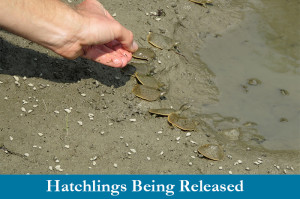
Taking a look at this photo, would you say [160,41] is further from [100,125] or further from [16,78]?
[16,78]

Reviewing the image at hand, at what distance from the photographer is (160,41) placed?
225 inches

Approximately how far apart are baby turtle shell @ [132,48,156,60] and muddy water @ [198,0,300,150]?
897mm

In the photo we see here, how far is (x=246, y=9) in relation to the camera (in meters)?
7.02

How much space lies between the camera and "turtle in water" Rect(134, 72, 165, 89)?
514 centimetres

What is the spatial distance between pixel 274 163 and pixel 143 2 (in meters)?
2.95

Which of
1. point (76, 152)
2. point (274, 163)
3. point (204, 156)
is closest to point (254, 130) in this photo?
point (274, 163)

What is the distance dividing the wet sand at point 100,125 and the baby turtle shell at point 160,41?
0.10 metres

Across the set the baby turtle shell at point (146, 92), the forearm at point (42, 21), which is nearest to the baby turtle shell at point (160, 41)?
the baby turtle shell at point (146, 92)

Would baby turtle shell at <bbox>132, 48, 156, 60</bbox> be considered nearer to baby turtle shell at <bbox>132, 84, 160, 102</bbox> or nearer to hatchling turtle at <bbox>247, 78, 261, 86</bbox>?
baby turtle shell at <bbox>132, 84, 160, 102</bbox>

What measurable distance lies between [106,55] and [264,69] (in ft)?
7.88

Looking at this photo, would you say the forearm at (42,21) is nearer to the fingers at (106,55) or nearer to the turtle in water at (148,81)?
the fingers at (106,55)

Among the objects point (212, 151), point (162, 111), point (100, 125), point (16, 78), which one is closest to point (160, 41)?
point (162, 111)

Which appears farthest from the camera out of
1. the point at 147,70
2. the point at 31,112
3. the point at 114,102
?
the point at 147,70

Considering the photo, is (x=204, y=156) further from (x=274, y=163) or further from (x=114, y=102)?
(x=114, y=102)
